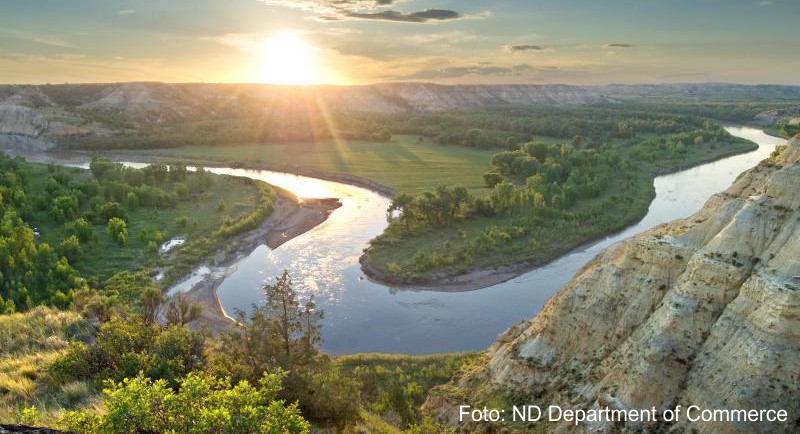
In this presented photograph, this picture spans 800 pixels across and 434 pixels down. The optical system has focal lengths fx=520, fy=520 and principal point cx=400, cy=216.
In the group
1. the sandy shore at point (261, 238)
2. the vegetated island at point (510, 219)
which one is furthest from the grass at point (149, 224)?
the vegetated island at point (510, 219)

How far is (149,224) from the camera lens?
197ft

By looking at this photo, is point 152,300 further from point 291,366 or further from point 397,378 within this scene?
point 291,366

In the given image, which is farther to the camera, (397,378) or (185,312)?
(185,312)

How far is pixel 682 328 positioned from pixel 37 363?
913 inches

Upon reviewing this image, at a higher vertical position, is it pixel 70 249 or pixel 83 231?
pixel 83 231

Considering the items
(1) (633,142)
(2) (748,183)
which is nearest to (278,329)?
(2) (748,183)

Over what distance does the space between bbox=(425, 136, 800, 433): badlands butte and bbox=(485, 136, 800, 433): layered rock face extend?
0.12 feet

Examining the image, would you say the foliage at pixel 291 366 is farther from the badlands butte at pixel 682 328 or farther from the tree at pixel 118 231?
the tree at pixel 118 231

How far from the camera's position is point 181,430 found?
11.7 m

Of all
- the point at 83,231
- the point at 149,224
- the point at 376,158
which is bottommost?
the point at 149,224

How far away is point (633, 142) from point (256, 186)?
301 feet

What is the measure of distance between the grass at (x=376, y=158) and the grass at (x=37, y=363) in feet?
191

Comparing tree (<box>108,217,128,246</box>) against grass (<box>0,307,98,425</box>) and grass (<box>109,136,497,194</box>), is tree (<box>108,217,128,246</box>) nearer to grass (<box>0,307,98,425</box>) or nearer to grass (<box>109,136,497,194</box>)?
grass (<box>0,307,98,425</box>)

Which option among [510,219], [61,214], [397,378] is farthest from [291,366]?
[61,214]
